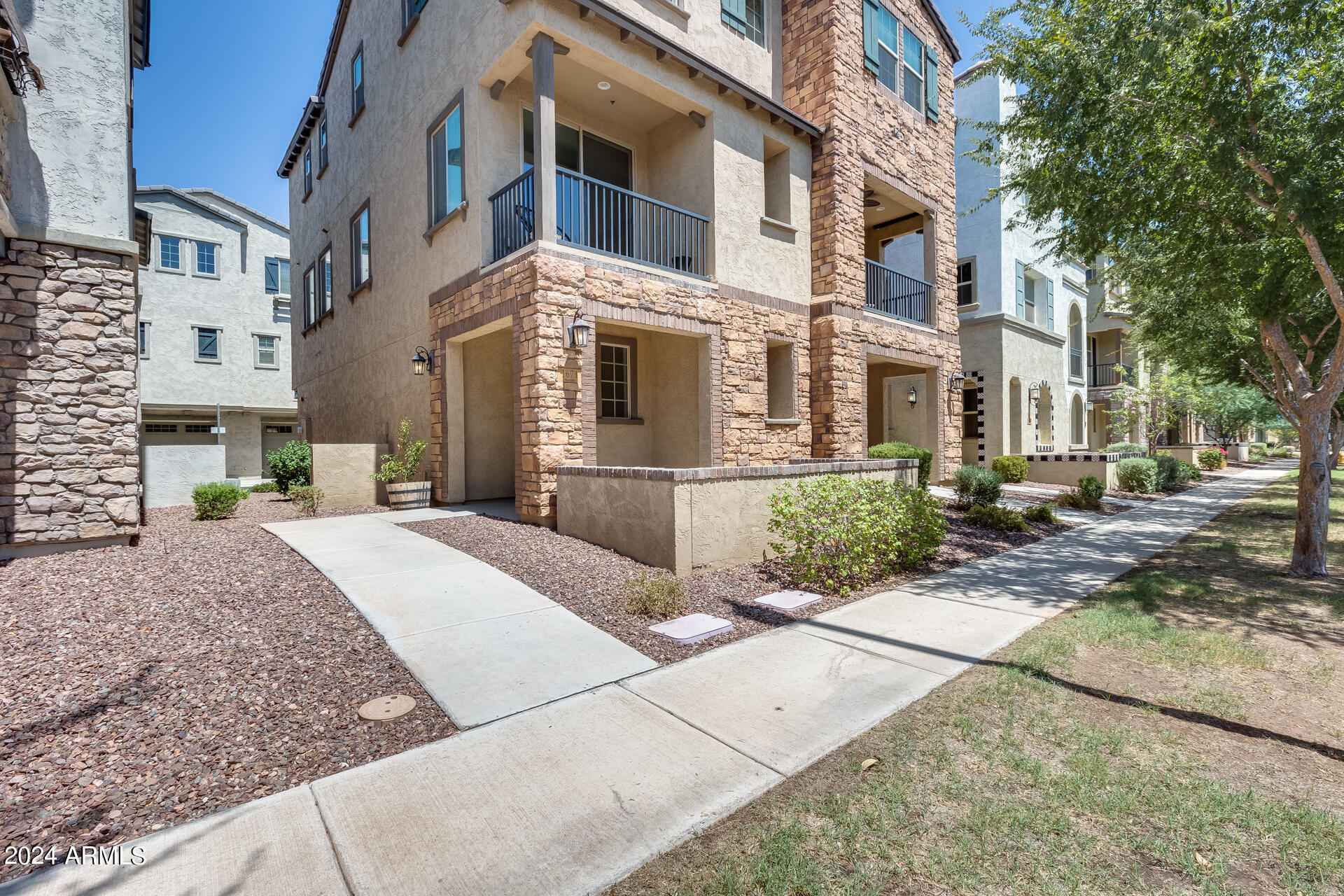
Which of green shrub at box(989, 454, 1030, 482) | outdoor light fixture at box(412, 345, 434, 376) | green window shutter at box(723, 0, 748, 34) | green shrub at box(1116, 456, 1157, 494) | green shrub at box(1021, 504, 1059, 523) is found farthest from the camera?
green shrub at box(989, 454, 1030, 482)

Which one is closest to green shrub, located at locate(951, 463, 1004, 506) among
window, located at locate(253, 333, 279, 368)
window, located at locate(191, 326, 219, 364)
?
window, located at locate(253, 333, 279, 368)

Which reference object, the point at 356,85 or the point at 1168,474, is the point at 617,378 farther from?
the point at 1168,474

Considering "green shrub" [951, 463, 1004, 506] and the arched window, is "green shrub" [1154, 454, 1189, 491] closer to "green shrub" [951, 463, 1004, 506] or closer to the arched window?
the arched window

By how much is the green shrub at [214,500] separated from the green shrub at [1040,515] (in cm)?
1272

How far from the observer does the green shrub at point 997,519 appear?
9.49 meters

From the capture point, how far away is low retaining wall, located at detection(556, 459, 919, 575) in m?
6.24

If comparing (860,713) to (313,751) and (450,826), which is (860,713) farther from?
(313,751)

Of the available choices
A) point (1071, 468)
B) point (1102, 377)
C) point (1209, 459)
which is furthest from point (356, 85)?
point (1209, 459)

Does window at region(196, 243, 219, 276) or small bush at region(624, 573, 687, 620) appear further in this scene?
window at region(196, 243, 219, 276)

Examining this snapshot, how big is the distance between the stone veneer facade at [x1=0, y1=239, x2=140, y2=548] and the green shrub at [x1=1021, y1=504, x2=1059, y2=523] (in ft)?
42.0

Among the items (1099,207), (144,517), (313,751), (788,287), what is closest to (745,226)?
(788,287)

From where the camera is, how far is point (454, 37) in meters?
9.85

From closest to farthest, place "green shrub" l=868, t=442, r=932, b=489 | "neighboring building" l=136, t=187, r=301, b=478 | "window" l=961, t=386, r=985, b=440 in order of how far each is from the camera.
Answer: "green shrub" l=868, t=442, r=932, b=489 < "window" l=961, t=386, r=985, b=440 < "neighboring building" l=136, t=187, r=301, b=478

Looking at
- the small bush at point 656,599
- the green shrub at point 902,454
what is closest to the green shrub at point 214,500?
the small bush at point 656,599
